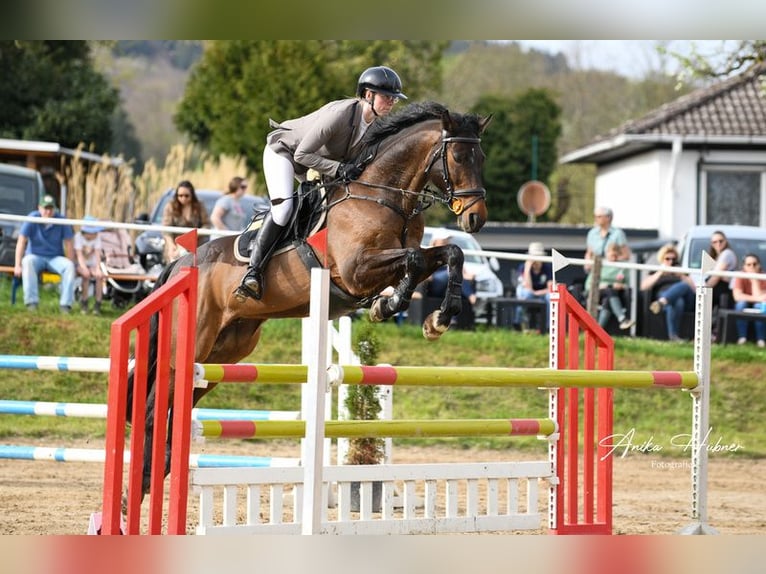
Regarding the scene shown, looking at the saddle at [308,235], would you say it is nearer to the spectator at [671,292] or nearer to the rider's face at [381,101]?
the rider's face at [381,101]

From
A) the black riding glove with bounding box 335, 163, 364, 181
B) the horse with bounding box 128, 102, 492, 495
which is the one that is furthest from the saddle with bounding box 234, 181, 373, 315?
the black riding glove with bounding box 335, 163, 364, 181

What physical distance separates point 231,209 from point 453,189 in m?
5.62

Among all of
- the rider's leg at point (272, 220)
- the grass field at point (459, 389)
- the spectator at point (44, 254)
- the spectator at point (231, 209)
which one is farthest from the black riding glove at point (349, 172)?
the spectator at point (44, 254)

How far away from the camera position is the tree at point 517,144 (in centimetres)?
2997

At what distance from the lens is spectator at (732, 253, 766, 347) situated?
10344mm

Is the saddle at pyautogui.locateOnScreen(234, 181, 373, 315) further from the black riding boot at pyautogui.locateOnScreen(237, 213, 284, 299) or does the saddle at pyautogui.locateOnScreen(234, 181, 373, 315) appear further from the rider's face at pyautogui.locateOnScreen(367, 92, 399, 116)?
the rider's face at pyautogui.locateOnScreen(367, 92, 399, 116)

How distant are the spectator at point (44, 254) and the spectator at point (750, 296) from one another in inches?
224

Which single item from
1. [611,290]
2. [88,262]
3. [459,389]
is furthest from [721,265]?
[88,262]

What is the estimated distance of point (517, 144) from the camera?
30438mm

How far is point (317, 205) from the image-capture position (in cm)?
587
